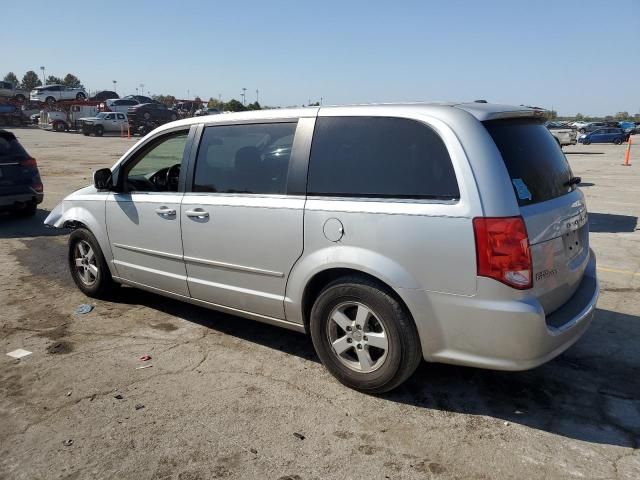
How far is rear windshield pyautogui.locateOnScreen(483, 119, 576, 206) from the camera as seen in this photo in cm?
320

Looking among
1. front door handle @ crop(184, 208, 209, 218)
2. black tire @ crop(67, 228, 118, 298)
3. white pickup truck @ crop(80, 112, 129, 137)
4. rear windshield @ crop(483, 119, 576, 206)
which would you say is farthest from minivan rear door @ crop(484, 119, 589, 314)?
white pickup truck @ crop(80, 112, 129, 137)

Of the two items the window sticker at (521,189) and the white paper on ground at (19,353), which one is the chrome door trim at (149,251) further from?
the window sticker at (521,189)

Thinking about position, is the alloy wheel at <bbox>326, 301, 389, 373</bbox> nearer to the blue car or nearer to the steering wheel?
the steering wheel

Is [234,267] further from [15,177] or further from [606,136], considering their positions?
[606,136]

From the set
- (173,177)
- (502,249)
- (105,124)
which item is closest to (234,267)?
(173,177)

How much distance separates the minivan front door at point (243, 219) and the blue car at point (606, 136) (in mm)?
43276

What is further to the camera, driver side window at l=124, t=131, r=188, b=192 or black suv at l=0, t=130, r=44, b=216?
black suv at l=0, t=130, r=44, b=216

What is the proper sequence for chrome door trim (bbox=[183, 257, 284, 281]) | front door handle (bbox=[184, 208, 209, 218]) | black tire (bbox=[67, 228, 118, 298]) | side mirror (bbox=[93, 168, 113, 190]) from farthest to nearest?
1. black tire (bbox=[67, 228, 118, 298])
2. side mirror (bbox=[93, 168, 113, 190])
3. front door handle (bbox=[184, 208, 209, 218])
4. chrome door trim (bbox=[183, 257, 284, 281])

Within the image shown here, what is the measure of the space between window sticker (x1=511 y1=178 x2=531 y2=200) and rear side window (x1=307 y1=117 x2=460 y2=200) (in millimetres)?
343

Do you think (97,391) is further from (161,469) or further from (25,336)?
(25,336)

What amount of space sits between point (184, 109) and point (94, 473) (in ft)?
170

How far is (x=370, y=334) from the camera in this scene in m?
3.46

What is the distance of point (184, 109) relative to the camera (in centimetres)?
5153

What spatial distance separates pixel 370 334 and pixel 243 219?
124 cm
